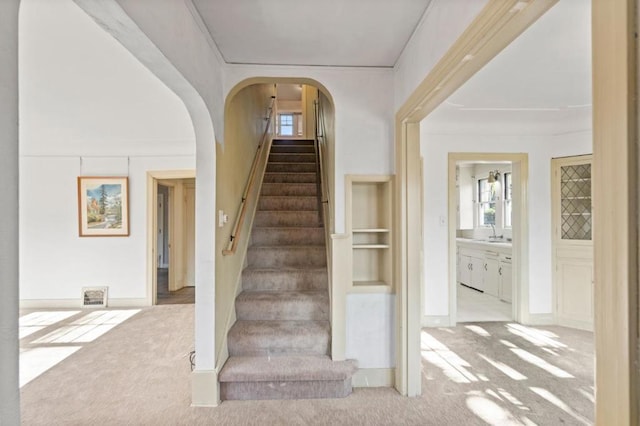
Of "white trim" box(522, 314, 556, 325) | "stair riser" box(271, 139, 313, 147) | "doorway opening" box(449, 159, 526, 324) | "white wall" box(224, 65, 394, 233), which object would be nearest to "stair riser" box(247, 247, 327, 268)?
"white wall" box(224, 65, 394, 233)

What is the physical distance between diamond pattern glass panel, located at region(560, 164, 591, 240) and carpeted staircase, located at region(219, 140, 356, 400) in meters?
3.27

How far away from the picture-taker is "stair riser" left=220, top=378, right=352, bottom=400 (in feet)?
8.43

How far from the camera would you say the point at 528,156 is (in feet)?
14.7

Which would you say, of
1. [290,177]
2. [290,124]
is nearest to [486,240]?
[290,177]

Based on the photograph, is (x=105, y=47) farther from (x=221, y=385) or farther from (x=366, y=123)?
(x=221, y=385)

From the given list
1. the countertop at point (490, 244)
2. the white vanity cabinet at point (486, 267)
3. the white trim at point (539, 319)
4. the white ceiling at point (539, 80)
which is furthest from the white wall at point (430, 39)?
the white vanity cabinet at point (486, 267)

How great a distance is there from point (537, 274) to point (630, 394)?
169 inches

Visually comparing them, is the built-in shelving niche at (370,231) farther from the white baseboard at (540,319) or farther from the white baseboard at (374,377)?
the white baseboard at (540,319)

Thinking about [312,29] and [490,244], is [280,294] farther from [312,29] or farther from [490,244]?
[490,244]

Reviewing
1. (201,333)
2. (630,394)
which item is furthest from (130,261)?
(630,394)

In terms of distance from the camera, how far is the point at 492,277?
5.68 meters

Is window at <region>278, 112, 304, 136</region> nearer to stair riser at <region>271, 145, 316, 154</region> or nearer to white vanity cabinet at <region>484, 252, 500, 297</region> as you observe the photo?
stair riser at <region>271, 145, 316, 154</region>

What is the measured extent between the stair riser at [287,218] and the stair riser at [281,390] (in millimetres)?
1923

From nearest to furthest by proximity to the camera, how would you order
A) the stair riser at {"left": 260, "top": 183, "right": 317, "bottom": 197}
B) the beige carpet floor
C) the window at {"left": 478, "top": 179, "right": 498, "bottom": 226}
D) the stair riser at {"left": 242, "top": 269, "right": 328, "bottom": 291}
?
1. the beige carpet floor
2. the stair riser at {"left": 242, "top": 269, "right": 328, "bottom": 291}
3. the stair riser at {"left": 260, "top": 183, "right": 317, "bottom": 197}
4. the window at {"left": 478, "top": 179, "right": 498, "bottom": 226}
